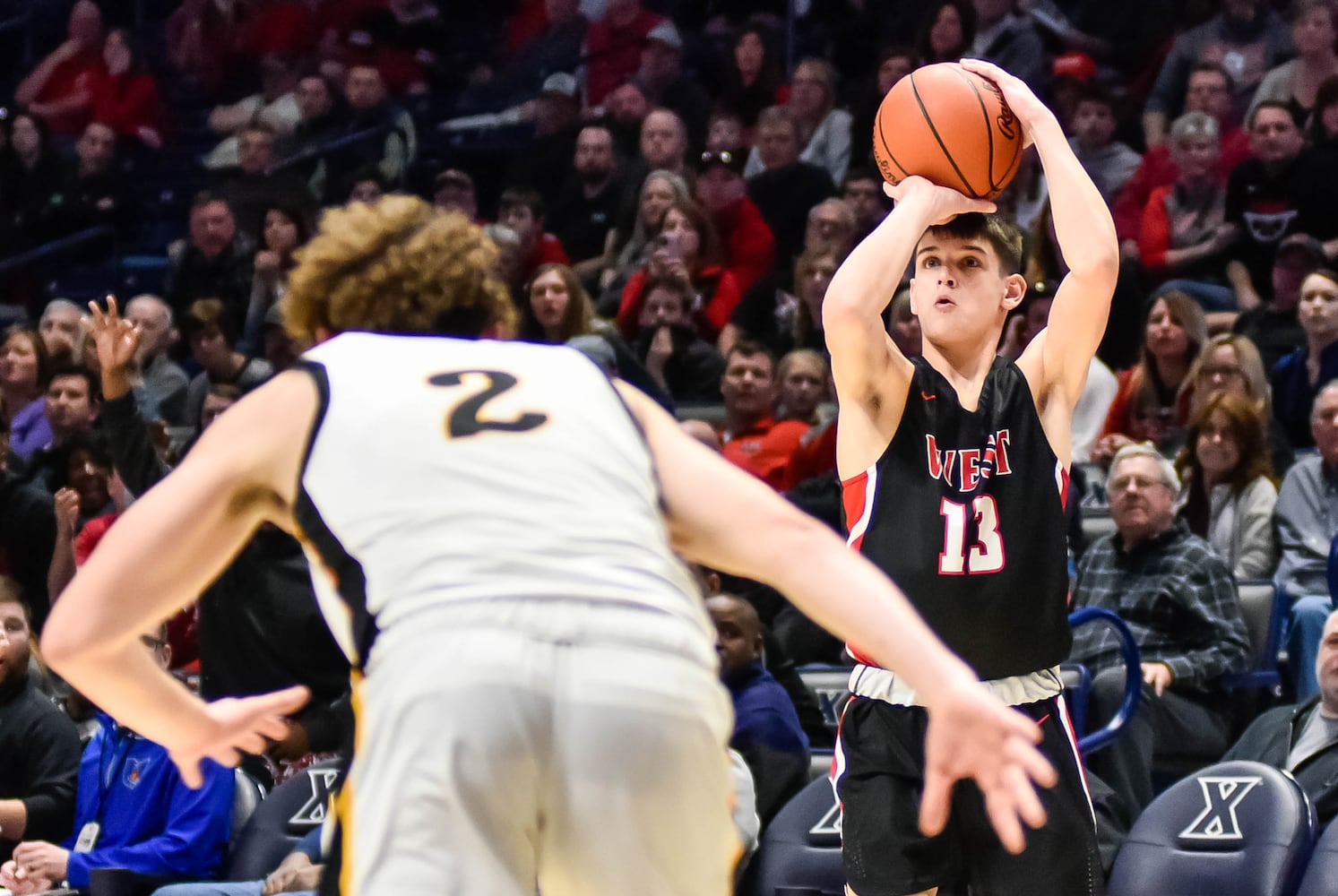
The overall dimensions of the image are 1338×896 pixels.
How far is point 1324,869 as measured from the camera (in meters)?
5.48

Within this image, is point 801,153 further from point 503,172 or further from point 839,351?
point 839,351

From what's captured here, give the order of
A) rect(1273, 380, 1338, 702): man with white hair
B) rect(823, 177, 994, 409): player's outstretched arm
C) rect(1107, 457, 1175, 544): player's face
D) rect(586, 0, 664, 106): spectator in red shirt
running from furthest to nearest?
rect(586, 0, 664, 106): spectator in red shirt, rect(1273, 380, 1338, 702): man with white hair, rect(1107, 457, 1175, 544): player's face, rect(823, 177, 994, 409): player's outstretched arm

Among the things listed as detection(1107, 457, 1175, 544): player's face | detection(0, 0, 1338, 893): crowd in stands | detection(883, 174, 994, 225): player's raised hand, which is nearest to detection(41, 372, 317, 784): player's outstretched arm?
detection(883, 174, 994, 225): player's raised hand

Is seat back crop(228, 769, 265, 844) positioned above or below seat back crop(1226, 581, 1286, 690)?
below

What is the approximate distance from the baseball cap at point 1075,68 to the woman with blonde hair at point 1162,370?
2.73 metres

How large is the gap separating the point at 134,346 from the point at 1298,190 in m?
6.03

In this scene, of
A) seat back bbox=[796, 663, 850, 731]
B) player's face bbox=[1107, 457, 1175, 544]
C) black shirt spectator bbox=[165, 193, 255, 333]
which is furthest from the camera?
black shirt spectator bbox=[165, 193, 255, 333]

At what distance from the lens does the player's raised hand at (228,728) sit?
104 inches

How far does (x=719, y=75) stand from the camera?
42.7 feet

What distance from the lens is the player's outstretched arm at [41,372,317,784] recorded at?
94.7 inches

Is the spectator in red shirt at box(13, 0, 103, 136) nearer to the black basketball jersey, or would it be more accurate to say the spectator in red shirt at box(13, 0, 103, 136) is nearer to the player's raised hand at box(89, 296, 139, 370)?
the player's raised hand at box(89, 296, 139, 370)

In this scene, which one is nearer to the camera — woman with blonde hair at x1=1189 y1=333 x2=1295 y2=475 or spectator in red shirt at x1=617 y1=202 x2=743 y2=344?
woman with blonde hair at x1=1189 y1=333 x2=1295 y2=475

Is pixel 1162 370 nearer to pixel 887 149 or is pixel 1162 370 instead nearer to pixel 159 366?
pixel 887 149

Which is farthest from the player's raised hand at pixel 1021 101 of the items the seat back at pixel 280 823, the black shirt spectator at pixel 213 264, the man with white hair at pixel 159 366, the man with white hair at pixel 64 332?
the black shirt spectator at pixel 213 264
